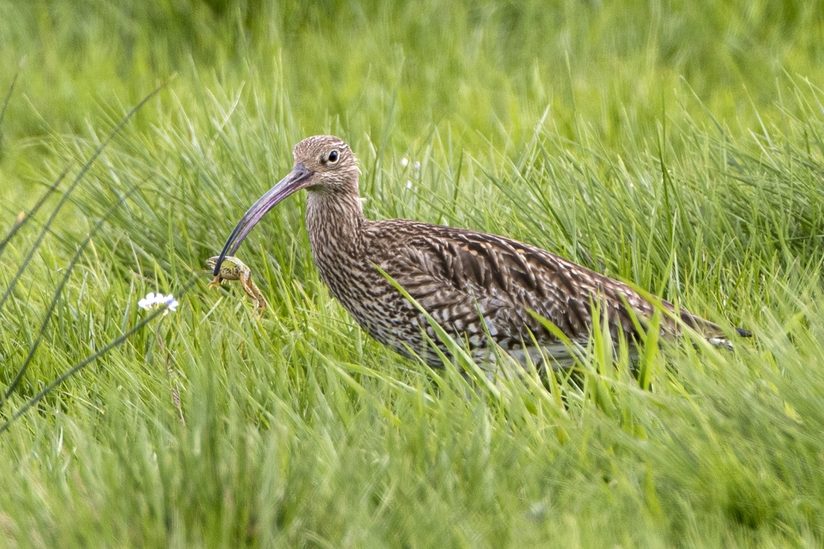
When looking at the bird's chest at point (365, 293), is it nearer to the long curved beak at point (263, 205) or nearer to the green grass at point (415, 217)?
the green grass at point (415, 217)

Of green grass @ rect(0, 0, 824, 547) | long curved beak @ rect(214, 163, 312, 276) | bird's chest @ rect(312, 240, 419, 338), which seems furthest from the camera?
long curved beak @ rect(214, 163, 312, 276)

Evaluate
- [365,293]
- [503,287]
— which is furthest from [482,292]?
[365,293]

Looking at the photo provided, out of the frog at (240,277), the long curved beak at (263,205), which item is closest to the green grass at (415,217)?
the frog at (240,277)

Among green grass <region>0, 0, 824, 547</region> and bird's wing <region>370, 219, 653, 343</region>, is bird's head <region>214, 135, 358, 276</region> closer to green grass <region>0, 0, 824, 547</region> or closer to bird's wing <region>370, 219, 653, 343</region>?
green grass <region>0, 0, 824, 547</region>

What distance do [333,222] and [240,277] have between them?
1.63 ft

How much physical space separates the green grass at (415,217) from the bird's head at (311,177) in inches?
12.3

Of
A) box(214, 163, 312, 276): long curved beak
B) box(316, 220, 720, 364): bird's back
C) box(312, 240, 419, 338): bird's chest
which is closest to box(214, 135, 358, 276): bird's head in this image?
box(214, 163, 312, 276): long curved beak

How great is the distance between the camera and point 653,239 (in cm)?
A: 529

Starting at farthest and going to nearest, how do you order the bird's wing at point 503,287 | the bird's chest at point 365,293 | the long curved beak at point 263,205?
the long curved beak at point 263,205, the bird's wing at point 503,287, the bird's chest at point 365,293

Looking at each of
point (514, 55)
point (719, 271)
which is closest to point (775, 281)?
point (719, 271)

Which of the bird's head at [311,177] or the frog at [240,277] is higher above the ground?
the bird's head at [311,177]

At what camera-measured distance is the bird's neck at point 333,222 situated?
17.5 ft

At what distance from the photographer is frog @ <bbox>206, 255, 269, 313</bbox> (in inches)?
200

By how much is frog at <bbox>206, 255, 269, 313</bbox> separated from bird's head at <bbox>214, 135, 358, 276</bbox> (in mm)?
38
